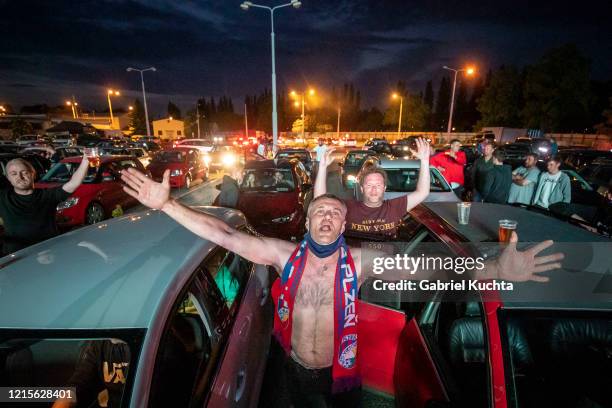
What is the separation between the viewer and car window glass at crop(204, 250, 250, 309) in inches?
89.7

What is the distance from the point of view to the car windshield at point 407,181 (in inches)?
261

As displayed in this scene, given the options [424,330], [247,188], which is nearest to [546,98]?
[247,188]

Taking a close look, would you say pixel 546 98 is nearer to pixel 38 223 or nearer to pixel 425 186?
pixel 425 186

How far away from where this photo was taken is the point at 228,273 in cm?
253

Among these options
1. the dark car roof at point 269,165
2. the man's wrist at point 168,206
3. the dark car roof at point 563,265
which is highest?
the man's wrist at point 168,206

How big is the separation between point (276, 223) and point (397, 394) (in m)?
4.03

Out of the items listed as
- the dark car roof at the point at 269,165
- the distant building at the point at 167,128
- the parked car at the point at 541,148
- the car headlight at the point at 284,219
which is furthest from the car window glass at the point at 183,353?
the distant building at the point at 167,128

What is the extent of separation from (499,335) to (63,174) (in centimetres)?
994

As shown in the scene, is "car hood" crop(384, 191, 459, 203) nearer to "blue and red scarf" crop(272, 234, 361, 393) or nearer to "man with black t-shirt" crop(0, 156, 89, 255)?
"blue and red scarf" crop(272, 234, 361, 393)

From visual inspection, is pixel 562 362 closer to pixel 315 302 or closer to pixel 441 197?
pixel 315 302

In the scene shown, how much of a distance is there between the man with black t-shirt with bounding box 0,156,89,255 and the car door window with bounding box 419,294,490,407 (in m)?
4.12

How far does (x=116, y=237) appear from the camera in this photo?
2.29 metres

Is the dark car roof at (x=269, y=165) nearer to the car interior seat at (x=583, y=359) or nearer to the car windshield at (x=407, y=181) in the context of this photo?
the car windshield at (x=407, y=181)

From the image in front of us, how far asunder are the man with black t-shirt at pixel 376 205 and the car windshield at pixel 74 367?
2.29m
